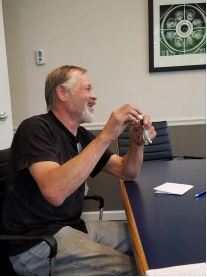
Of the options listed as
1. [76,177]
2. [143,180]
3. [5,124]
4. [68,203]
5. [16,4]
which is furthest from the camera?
[16,4]

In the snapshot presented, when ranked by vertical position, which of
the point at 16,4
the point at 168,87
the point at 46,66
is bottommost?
the point at 168,87

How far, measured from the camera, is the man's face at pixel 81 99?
57.4 inches

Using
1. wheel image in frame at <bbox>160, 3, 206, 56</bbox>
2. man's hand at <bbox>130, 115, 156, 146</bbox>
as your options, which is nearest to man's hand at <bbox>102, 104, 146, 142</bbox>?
man's hand at <bbox>130, 115, 156, 146</bbox>

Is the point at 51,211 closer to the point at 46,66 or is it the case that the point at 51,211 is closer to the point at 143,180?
the point at 143,180

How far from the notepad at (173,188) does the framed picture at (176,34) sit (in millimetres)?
1528

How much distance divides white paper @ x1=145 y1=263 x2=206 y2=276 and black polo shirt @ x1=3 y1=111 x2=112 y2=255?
60 cm

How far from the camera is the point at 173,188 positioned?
4.57ft

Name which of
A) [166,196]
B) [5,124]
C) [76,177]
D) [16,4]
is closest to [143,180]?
[166,196]

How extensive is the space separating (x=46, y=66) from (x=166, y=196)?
1831mm

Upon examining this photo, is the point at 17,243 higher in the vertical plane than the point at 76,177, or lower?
lower

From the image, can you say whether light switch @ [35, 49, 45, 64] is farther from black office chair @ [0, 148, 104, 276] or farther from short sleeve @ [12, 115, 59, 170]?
short sleeve @ [12, 115, 59, 170]

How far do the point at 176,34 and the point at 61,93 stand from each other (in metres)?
1.65

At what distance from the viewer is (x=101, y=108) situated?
110 inches

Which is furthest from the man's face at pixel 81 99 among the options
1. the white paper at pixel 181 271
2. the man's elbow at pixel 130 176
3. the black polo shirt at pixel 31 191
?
the white paper at pixel 181 271
